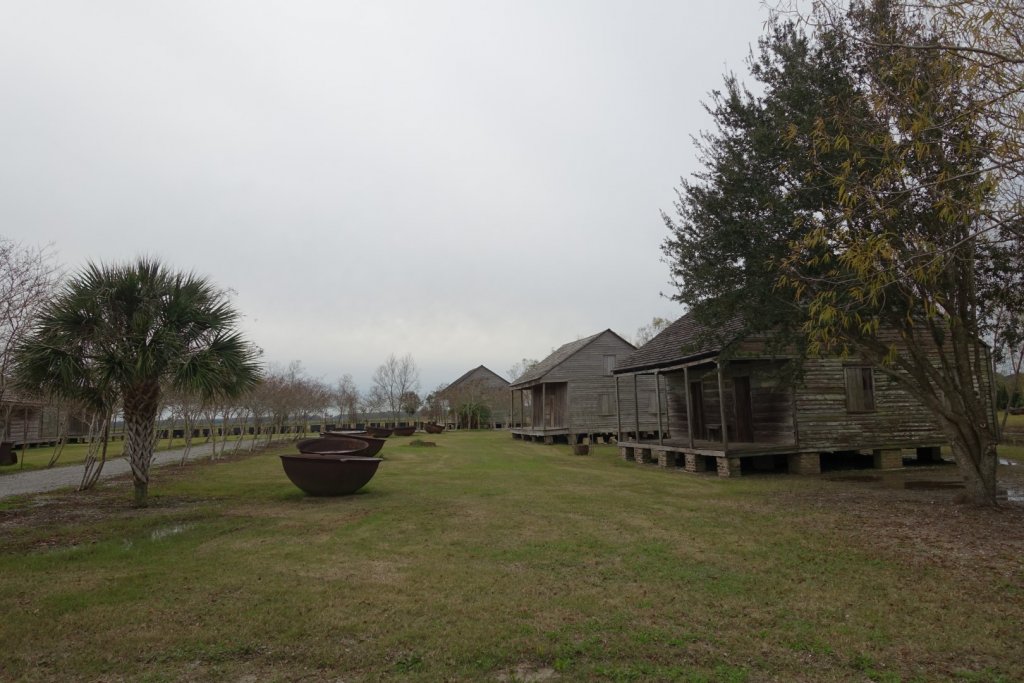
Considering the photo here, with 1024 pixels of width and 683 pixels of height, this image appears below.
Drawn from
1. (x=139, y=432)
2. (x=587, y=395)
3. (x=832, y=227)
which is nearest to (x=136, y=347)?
(x=139, y=432)

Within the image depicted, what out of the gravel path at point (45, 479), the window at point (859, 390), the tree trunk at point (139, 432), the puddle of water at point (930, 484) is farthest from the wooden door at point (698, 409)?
the gravel path at point (45, 479)

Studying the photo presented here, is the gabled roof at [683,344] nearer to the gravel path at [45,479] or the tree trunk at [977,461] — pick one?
the tree trunk at [977,461]

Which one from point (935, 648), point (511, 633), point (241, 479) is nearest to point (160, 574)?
point (511, 633)

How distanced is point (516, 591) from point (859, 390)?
15790mm

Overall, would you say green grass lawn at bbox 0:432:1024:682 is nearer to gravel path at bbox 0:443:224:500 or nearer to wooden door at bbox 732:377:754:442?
gravel path at bbox 0:443:224:500

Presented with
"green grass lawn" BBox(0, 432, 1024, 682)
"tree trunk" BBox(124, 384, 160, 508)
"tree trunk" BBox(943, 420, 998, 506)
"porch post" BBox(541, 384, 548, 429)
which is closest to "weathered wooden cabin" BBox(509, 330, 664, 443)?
"porch post" BBox(541, 384, 548, 429)

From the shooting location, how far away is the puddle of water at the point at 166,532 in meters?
8.70

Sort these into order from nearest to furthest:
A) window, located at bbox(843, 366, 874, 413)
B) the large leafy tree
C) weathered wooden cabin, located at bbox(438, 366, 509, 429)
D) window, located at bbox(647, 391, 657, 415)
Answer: the large leafy tree
window, located at bbox(843, 366, 874, 413)
window, located at bbox(647, 391, 657, 415)
weathered wooden cabin, located at bbox(438, 366, 509, 429)

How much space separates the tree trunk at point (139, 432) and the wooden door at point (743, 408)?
645 inches

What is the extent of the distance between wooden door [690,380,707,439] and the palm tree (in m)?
15.3

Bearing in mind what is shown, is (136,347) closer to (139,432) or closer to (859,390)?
→ (139,432)

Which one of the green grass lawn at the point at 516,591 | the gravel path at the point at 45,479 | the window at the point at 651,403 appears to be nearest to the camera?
the green grass lawn at the point at 516,591

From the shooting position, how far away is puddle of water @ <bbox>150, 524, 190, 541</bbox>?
8695 millimetres

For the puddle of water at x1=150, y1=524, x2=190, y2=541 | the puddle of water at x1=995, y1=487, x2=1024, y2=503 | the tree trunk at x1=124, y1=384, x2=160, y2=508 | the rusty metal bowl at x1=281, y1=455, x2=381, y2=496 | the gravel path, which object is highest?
the tree trunk at x1=124, y1=384, x2=160, y2=508
